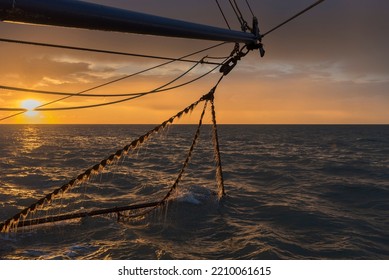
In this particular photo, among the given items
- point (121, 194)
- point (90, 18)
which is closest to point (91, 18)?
point (90, 18)

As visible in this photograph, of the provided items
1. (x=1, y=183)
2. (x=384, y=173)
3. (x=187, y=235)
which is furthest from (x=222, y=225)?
(x=384, y=173)

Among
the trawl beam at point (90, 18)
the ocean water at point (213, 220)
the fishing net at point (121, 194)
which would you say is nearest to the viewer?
the trawl beam at point (90, 18)

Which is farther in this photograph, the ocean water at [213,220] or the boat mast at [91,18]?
the ocean water at [213,220]

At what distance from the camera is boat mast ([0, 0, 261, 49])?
365 centimetres

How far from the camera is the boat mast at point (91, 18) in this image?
365 centimetres

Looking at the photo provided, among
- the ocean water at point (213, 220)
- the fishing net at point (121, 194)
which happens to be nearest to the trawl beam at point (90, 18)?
the ocean water at point (213, 220)

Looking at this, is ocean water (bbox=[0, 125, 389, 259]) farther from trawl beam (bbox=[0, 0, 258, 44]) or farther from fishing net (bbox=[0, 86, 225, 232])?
trawl beam (bbox=[0, 0, 258, 44])

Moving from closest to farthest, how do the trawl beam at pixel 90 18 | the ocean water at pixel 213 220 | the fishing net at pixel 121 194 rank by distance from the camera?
the trawl beam at pixel 90 18
the fishing net at pixel 121 194
the ocean water at pixel 213 220

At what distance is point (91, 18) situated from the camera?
4137mm

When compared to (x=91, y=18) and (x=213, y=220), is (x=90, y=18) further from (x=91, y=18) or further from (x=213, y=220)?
(x=213, y=220)

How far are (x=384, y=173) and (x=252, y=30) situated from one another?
3196cm

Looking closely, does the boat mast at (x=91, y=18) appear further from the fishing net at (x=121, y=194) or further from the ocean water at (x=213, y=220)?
the fishing net at (x=121, y=194)

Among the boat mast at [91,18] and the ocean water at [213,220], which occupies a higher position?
the boat mast at [91,18]

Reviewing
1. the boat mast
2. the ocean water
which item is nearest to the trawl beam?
the boat mast
